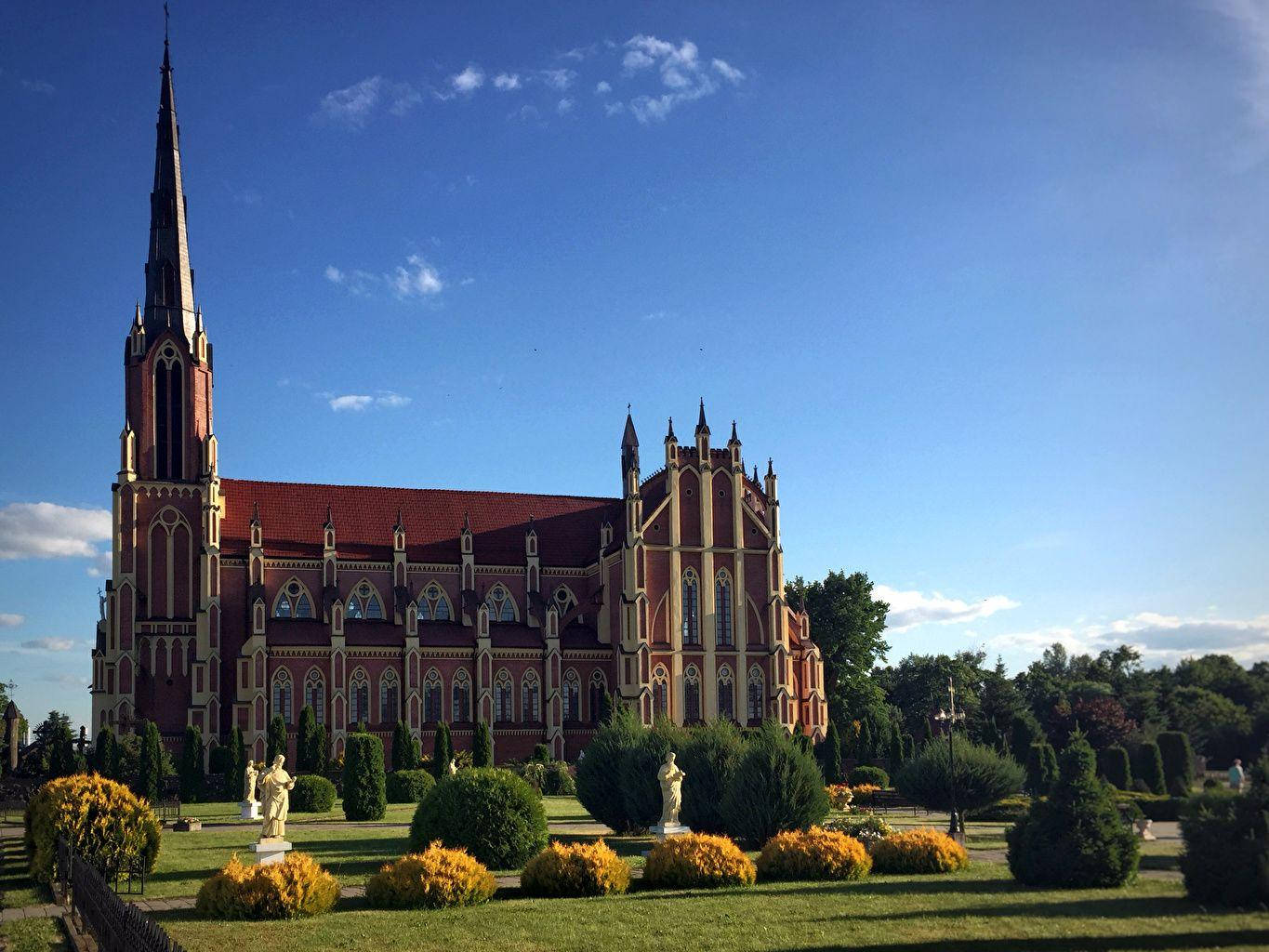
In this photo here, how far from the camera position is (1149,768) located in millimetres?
16250

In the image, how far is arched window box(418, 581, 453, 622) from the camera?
242 ft

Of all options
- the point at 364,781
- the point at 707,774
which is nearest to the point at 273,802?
the point at 707,774

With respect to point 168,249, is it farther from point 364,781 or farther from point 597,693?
point 364,781

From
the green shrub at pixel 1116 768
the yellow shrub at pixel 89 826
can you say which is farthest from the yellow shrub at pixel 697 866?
the yellow shrub at pixel 89 826

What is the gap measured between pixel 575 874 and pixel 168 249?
192ft

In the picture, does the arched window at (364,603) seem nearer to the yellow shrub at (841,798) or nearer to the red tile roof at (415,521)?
the red tile roof at (415,521)

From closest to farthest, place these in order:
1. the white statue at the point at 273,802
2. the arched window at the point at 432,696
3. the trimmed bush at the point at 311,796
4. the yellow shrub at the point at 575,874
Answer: the yellow shrub at the point at 575,874 < the white statue at the point at 273,802 < the trimmed bush at the point at 311,796 < the arched window at the point at 432,696

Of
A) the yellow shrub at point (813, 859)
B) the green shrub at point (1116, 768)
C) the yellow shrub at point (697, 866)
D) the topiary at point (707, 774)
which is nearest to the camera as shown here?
the green shrub at point (1116, 768)

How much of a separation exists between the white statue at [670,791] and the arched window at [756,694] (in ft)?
134

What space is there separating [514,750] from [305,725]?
12343mm

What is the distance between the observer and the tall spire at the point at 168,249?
71125 mm

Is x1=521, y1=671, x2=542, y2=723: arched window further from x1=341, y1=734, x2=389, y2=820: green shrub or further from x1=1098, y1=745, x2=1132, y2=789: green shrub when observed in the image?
x1=1098, y1=745, x2=1132, y2=789: green shrub

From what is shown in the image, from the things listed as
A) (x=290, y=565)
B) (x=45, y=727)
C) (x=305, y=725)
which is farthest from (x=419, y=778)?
(x=45, y=727)

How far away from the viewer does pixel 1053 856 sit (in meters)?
20.3
